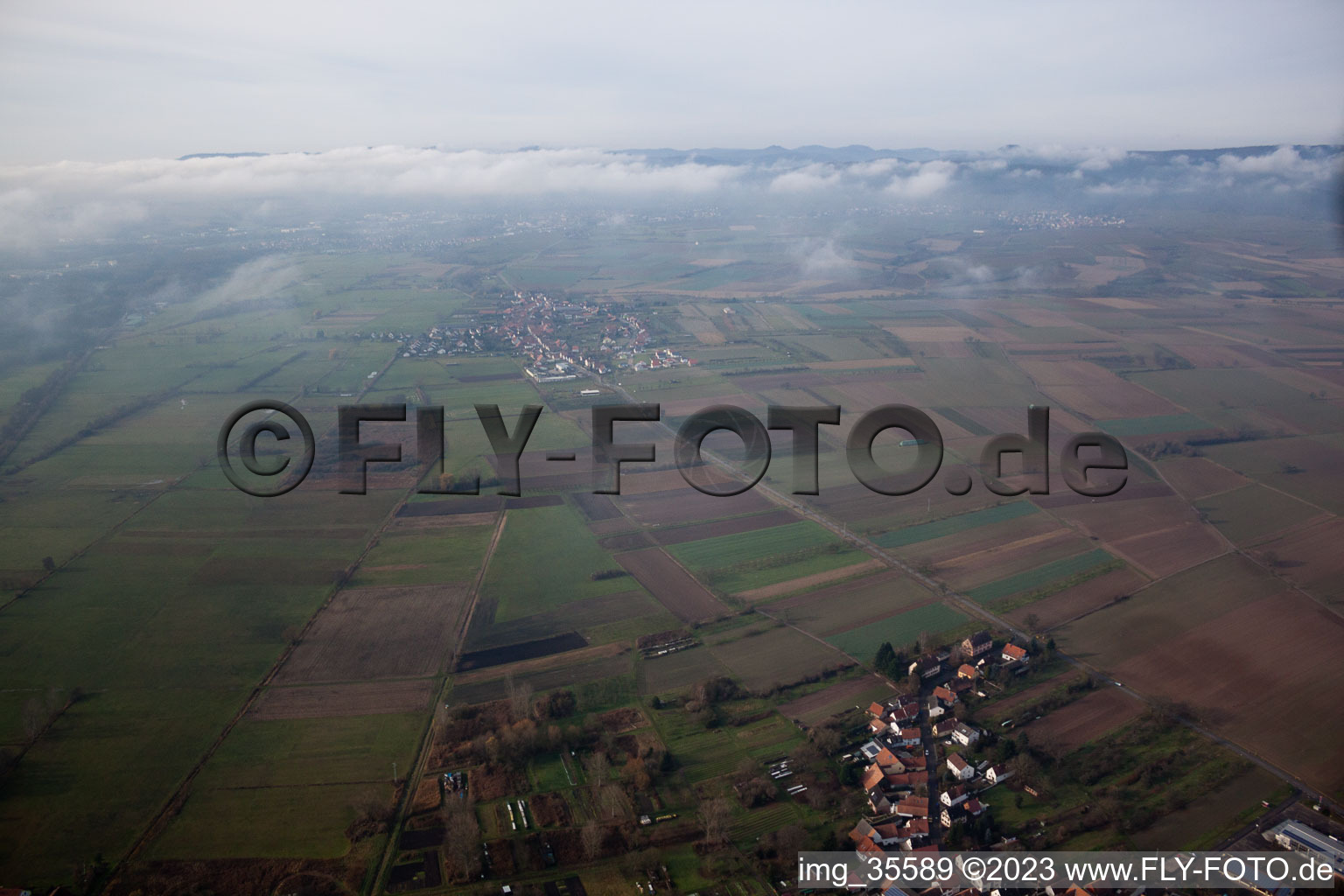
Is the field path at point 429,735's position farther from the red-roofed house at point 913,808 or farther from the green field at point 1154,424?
the green field at point 1154,424

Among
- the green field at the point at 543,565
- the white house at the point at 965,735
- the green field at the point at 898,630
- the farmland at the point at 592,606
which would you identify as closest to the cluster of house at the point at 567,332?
the farmland at the point at 592,606

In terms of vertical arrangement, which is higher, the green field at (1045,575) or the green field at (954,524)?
the green field at (954,524)

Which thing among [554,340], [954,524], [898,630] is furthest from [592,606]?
[554,340]

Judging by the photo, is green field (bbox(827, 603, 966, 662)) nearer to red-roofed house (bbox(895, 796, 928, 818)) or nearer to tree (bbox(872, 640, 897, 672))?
tree (bbox(872, 640, 897, 672))

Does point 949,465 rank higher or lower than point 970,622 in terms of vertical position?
higher

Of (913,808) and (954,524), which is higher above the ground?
(954,524)

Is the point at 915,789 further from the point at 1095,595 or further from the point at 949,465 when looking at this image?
the point at 949,465

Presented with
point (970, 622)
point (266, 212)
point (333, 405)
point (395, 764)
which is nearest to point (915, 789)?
point (970, 622)

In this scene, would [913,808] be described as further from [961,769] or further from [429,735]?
[429,735]
